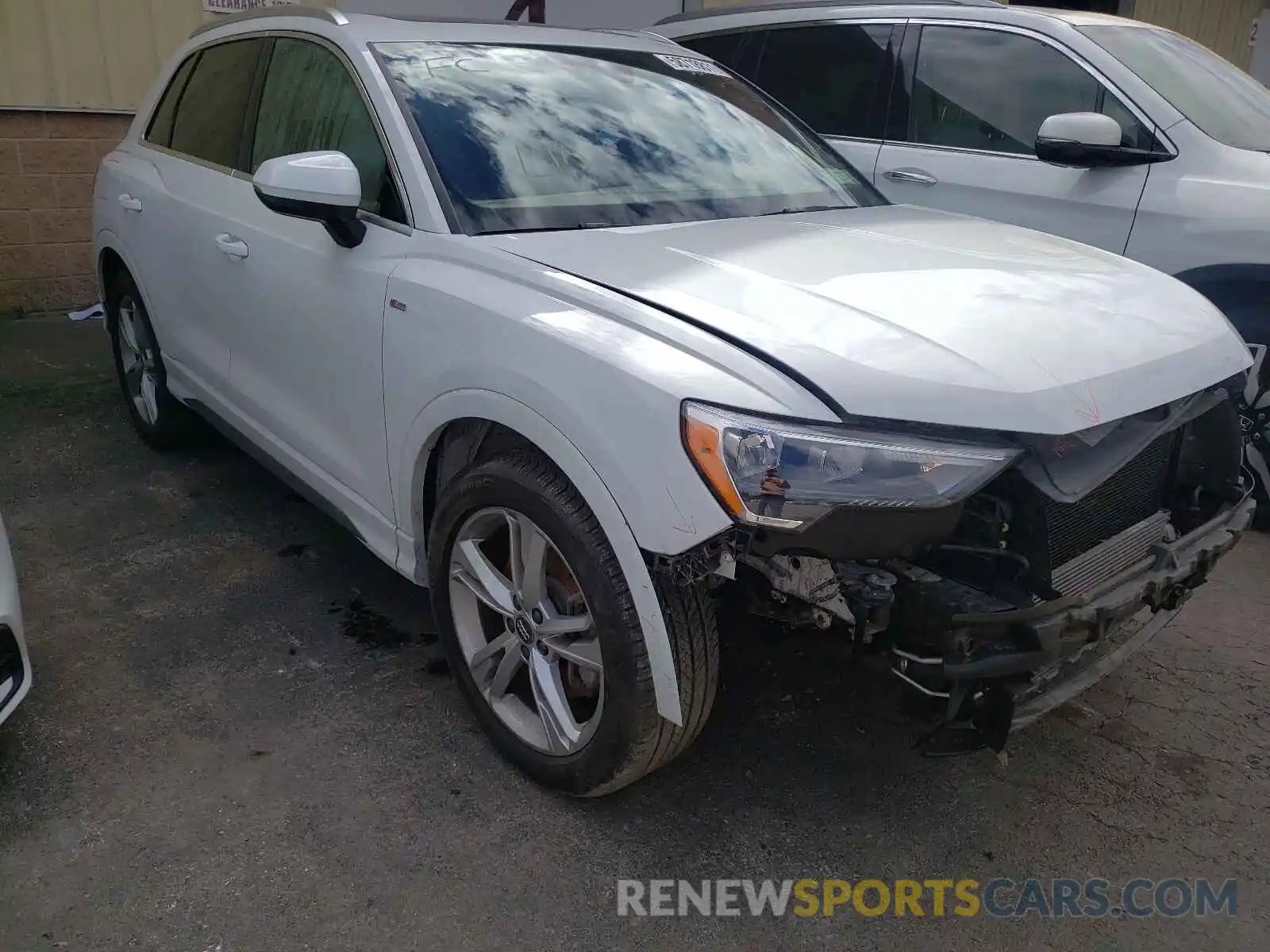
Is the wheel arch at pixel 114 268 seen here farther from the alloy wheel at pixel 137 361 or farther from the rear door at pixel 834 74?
the rear door at pixel 834 74

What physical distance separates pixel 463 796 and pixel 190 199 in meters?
2.48

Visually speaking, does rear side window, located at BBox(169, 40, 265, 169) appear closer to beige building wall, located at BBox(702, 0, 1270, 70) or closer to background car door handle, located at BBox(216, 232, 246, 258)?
background car door handle, located at BBox(216, 232, 246, 258)

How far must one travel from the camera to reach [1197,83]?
445 centimetres

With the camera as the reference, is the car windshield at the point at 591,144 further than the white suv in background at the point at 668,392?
Yes

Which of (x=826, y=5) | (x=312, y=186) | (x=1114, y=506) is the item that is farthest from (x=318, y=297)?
(x=826, y=5)

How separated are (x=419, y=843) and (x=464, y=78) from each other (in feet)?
6.72

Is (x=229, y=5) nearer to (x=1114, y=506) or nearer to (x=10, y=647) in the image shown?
(x=10, y=647)

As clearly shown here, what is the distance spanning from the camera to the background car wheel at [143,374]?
4441 millimetres

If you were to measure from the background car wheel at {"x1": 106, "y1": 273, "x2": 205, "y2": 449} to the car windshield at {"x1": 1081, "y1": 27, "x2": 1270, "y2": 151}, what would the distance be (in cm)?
413

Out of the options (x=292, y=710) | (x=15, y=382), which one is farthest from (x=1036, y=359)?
(x=15, y=382)

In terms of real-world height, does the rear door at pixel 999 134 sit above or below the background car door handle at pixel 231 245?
above

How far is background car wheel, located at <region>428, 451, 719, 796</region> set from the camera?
2.18m

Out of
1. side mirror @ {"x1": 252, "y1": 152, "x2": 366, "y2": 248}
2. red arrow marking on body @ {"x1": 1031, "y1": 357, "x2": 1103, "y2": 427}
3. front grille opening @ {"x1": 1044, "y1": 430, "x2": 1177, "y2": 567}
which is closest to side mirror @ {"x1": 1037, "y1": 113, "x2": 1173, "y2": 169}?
front grille opening @ {"x1": 1044, "y1": 430, "x2": 1177, "y2": 567}

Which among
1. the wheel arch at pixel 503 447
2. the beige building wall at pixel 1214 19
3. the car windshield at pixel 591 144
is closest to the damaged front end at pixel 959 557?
the wheel arch at pixel 503 447
